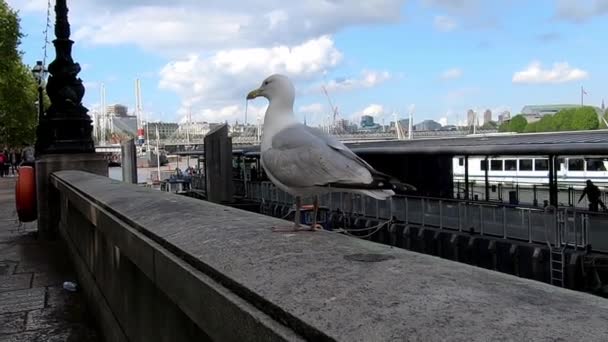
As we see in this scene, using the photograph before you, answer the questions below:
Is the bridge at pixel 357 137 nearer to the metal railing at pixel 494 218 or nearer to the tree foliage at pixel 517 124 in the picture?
the tree foliage at pixel 517 124

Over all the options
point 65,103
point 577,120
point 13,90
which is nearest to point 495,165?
point 65,103

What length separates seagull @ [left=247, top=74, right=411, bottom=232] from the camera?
10.9 feet

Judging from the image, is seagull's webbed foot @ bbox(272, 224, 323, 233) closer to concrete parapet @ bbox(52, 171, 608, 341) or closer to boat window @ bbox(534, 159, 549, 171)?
concrete parapet @ bbox(52, 171, 608, 341)

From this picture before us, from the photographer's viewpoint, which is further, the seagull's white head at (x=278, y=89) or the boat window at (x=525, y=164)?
the boat window at (x=525, y=164)

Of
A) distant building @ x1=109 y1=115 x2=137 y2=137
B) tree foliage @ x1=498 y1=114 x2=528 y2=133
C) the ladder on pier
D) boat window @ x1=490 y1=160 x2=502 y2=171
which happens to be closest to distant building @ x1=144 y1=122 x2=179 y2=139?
distant building @ x1=109 y1=115 x2=137 y2=137

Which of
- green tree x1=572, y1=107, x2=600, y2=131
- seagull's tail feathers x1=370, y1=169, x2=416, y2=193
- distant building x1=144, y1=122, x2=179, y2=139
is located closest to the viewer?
seagull's tail feathers x1=370, y1=169, x2=416, y2=193

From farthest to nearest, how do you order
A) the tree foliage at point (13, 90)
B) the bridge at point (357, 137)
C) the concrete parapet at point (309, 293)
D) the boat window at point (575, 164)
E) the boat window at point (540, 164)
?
the bridge at point (357, 137), the tree foliage at point (13, 90), the boat window at point (540, 164), the boat window at point (575, 164), the concrete parapet at point (309, 293)

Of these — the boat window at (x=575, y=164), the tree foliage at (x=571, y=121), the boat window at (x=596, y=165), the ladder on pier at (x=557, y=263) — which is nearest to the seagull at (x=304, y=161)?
the ladder on pier at (x=557, y=263)

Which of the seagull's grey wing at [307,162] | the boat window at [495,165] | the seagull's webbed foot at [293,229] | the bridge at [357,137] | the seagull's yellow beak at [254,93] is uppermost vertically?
the bridge at [357,137]

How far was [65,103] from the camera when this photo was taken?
1124cm

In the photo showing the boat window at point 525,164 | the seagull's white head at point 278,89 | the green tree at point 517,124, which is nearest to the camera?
the seagull's white head at point 278,89

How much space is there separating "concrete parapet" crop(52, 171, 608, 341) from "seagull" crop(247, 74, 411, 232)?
0.28 m

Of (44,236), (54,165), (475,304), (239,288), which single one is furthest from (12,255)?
(475,304)

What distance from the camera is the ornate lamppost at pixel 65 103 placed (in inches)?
436
